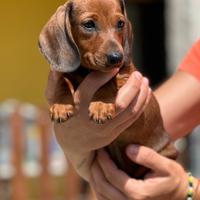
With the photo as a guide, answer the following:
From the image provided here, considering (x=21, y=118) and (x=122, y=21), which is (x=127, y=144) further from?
(x=21, y=118)

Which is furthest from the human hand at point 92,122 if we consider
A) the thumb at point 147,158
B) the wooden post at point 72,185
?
the wooden post at point 72,185

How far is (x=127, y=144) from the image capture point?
2275 millimetres

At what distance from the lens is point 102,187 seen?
2.30 m

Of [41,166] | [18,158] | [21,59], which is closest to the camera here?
[18,158]

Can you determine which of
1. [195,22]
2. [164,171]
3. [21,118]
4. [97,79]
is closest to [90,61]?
[97,79]

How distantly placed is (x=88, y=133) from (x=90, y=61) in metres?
0.23

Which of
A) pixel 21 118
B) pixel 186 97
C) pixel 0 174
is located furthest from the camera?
pixel 0 174

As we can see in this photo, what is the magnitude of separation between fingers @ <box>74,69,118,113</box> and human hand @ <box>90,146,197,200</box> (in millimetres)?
249

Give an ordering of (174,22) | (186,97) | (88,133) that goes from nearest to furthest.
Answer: (88,133) → (186,97) → (174,22)

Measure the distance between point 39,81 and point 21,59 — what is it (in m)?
0.23

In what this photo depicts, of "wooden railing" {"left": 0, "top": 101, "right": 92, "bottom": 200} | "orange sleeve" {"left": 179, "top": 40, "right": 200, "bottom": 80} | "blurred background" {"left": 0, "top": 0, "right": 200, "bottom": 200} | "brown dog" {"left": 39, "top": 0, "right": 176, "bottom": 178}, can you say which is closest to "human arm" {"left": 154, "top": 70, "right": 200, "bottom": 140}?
"orange sleeve" {"left": 179, "top": 40, "right": 200, "bottom": 80}

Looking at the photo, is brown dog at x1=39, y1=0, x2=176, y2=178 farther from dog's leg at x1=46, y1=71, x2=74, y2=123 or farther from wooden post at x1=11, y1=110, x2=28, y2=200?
wooden post at x1=11, y1=110, x2=28, y2=200

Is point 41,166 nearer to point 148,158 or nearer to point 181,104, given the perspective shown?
point 181,104

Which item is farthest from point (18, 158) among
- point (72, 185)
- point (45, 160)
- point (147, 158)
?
point (147, 158)
